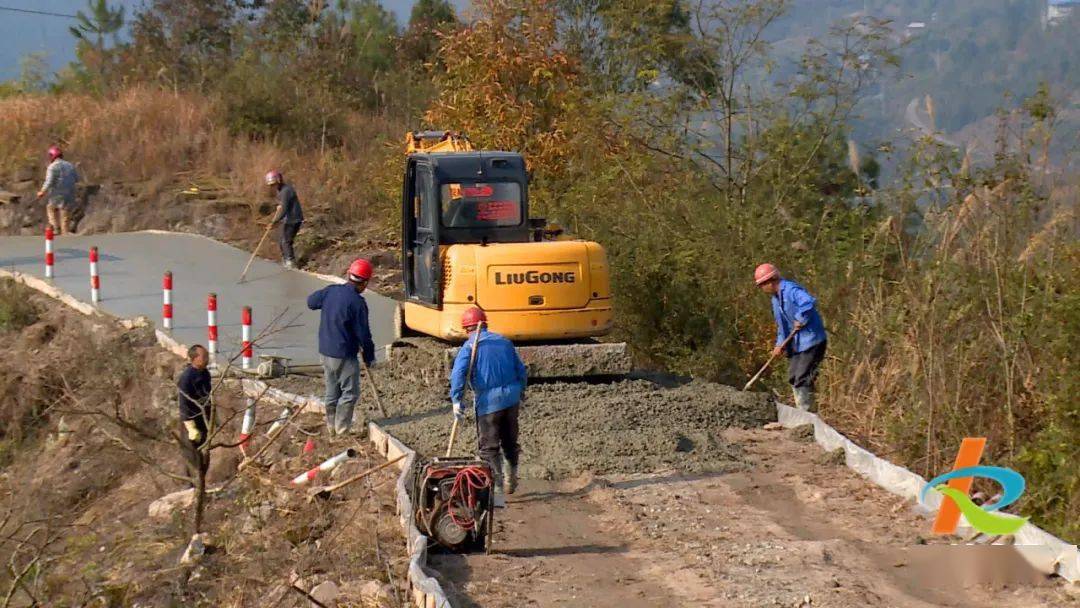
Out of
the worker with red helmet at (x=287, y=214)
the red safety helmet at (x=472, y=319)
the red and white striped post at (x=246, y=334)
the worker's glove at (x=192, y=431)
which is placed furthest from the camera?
the worker with red helmet at (x=287, y=214)

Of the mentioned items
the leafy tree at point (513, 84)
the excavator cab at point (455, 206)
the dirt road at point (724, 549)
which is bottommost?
the dirt road at point (724, 549)

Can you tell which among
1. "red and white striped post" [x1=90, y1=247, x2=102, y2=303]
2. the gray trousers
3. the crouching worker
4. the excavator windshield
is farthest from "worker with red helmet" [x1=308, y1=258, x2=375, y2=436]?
"red and white striped post" [x1=90, y1=247, x2=102, y2=303]

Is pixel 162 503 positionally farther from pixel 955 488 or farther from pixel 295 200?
pixel 295 200

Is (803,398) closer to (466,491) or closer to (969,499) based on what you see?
(969,499)

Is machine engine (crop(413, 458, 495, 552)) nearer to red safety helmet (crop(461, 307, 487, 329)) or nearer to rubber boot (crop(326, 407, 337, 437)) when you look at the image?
red safety helmet (crop(461, 307, 487, 329))

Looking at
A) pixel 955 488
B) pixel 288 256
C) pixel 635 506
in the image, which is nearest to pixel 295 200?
pixel 288 256

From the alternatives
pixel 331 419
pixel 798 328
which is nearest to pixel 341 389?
pixel 331 419

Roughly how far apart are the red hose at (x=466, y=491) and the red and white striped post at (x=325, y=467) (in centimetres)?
218

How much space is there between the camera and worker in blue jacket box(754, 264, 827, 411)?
14.2 metres

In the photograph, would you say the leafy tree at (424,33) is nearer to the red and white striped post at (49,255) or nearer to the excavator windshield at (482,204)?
the red and white striped post at (49,255)

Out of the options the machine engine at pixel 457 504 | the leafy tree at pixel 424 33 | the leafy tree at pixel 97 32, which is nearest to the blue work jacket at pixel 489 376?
the machine engine at pixel 457 504

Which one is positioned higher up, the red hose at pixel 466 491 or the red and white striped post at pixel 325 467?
the red hose at pixel 466 491

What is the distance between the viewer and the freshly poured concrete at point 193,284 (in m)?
19.6

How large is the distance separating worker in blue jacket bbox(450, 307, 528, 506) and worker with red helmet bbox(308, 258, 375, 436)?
2.35 meters
